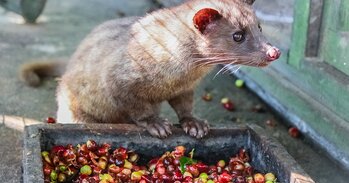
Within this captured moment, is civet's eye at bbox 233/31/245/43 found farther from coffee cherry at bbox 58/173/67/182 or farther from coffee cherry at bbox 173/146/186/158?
coffee cherry at bbox 58/173/67/182

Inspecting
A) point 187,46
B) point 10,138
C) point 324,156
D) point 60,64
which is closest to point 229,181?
point 187,46

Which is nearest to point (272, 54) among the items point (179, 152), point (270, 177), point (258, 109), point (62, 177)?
point (270, 177)

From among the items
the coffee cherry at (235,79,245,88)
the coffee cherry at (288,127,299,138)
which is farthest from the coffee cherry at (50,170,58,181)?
the coffee cherry at (235,79,245,88)

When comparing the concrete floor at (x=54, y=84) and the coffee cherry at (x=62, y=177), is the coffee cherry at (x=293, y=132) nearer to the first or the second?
the concrete floor at (x=54, y=84)

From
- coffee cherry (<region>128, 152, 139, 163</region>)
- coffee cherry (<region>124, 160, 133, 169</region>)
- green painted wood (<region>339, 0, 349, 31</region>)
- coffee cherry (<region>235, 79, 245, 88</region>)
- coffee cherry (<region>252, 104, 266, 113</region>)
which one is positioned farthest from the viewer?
coffee cherry (<region>235, 79, 245, 88</region>)

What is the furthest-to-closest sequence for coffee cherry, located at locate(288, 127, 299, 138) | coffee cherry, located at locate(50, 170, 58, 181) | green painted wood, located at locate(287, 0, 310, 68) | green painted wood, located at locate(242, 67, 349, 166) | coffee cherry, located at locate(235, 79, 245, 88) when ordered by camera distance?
coffee cherry, located at locate(235, 79, 245, 88)
coffee cherry, located at locate(288, 127, 299, 138)
green painted wood, located at locate(287, 0, 310, 68)
green painted wood, located at locate(242, 67, 349, 166)
coffee cherry, located at locate(50, 170, 58, 181)

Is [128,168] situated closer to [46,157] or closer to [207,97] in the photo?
[46,157]

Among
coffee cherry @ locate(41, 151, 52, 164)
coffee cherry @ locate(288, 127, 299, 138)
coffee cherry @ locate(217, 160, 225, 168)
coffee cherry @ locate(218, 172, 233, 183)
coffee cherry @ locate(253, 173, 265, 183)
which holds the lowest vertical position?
coffee cherry @ locate(288, 127, 299, 138)
